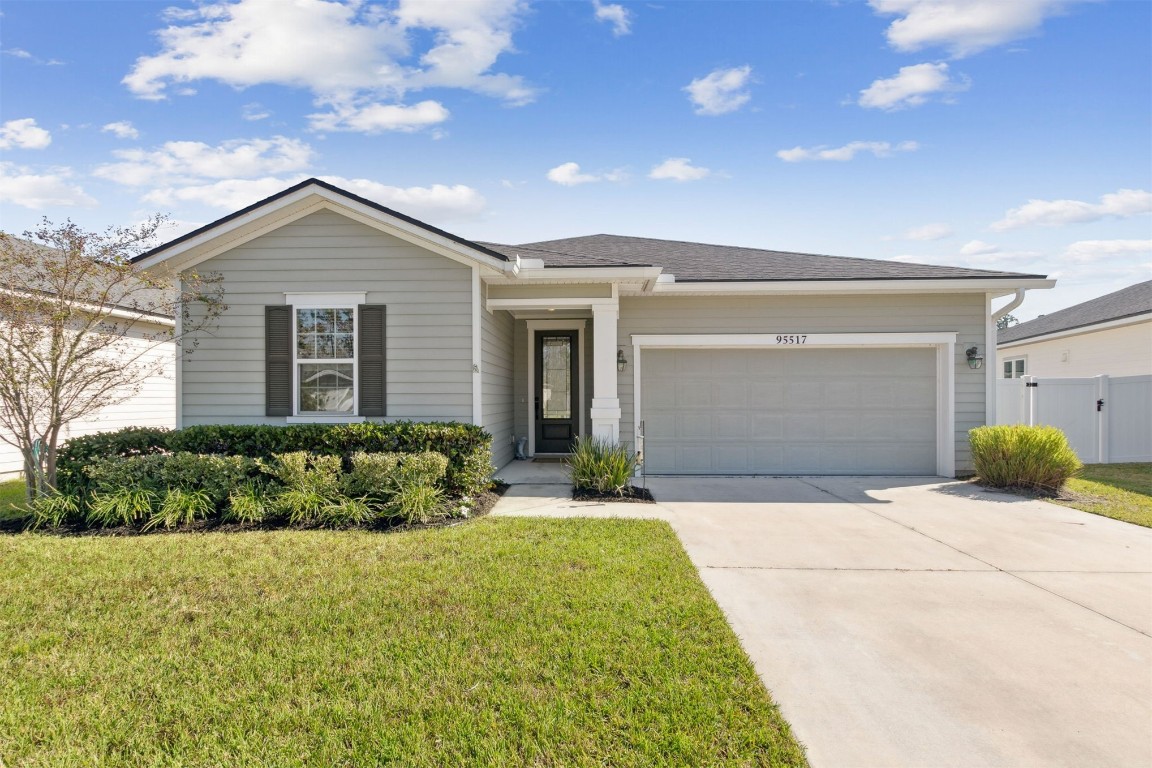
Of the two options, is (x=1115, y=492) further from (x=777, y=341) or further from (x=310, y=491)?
(x=310, y=491)

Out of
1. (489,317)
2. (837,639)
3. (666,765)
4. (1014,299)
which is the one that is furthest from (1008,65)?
(666,765)

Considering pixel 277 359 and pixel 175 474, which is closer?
pixel 175 474

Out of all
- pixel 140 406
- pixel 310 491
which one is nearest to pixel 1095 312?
pixel 310 491

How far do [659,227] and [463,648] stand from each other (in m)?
12.8

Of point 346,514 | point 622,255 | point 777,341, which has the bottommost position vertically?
point 346,514

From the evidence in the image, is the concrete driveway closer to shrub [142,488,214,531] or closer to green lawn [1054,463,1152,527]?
green lawn [1054,463,1152,527]

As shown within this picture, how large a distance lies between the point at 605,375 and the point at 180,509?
213 inches

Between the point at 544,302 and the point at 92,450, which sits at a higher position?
the point at 544,302

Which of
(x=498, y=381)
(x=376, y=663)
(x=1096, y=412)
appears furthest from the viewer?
(x=1096, y=412)

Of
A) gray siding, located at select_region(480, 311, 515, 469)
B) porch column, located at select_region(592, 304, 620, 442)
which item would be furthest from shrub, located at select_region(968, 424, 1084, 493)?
gray siding, located at select_region(480, 311, 515, 469)

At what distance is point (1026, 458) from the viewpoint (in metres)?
7.80

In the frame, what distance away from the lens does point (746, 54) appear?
8859 mm

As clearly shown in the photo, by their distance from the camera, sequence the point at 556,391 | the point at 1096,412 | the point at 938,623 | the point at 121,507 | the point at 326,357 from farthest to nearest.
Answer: the point at 556,391
the point at 1096,412
the point at 326,357
the point at 121,507
the point at 938,623

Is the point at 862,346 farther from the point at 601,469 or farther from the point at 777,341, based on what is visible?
the point at 601,469
